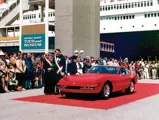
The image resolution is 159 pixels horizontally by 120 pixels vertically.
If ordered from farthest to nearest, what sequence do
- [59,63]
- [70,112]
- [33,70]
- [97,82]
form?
[33,70] < [59,63] < [97,82] < [70,112]

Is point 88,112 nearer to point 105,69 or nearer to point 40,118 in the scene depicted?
point 40,118

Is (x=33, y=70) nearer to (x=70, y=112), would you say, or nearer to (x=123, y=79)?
(x=123, y=79)

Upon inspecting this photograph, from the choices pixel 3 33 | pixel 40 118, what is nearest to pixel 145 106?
pixel 40 118

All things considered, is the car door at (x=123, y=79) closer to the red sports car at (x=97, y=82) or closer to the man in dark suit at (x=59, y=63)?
the red sports car at (x=97, y=82)

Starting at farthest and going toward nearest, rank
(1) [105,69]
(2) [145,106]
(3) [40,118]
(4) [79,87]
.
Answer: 1. (1) [105,69]
2. (4) [79,87]
3. (2) [145,106]
4. (3) [40,118]

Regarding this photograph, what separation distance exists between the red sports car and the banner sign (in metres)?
12.2

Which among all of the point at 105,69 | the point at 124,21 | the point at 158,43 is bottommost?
the point at 105,69

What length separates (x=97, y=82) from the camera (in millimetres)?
10125

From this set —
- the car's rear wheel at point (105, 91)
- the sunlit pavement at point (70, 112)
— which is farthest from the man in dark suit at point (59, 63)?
the sunlit pavement at point (70, 112)

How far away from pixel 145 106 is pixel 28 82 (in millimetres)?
6974

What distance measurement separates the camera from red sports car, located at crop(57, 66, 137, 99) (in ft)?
Result: 33.2

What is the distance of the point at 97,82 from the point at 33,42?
14.6 meters

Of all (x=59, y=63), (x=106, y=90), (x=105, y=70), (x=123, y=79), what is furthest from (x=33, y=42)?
(x=106, y=90)

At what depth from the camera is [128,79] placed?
12289 mm
